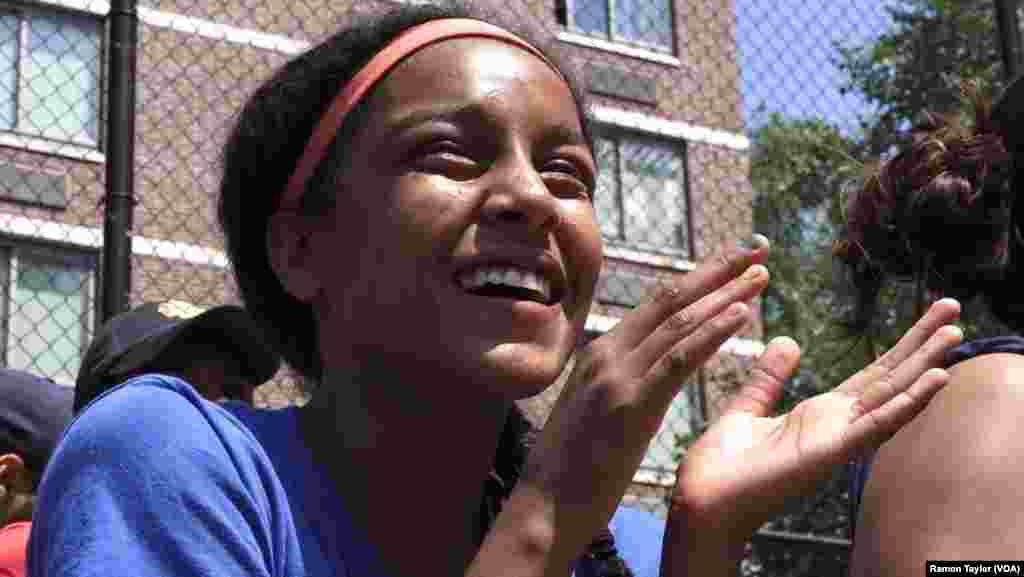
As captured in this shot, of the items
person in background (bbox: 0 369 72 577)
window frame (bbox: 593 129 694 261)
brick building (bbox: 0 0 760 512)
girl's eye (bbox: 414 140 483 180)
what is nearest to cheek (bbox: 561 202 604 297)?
girl's eye (bbox: 414 140 483 180)

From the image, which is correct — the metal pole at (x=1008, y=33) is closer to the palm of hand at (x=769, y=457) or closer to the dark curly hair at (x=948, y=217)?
the dark curly hair at (x=948, y=217)

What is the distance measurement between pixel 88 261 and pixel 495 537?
41.3 ft

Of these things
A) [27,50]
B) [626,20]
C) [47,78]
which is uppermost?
[626,20]

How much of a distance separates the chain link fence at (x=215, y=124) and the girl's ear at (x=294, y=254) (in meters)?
5.09

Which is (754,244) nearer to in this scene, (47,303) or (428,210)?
(428,210)

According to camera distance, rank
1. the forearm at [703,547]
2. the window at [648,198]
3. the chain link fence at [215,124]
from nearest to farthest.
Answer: the forearm at [703,547]
the chain link fence at [215,124]
the window at [648,198]

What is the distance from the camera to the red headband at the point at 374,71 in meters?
1.94

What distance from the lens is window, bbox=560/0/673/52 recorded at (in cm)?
1647

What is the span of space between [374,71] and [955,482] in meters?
0.78

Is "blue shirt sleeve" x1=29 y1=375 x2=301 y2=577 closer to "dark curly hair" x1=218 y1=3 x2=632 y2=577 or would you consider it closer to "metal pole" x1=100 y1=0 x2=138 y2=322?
"dark curly hair" x1=218 y1=3 x2=632 y2=577

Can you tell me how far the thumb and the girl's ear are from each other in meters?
0.58

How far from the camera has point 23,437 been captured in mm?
2959

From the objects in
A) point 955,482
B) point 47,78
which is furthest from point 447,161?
point 47,78

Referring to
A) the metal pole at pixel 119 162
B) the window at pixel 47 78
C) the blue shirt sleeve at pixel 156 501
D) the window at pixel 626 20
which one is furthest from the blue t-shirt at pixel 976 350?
the window at pixel 626 20
